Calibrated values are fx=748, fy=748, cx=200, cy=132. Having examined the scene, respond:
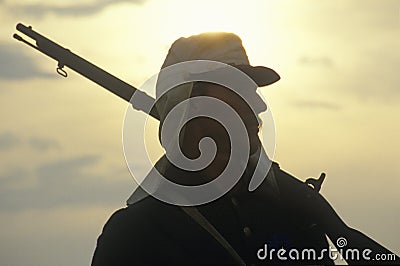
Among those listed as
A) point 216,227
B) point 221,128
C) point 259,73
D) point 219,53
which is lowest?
point 216,227

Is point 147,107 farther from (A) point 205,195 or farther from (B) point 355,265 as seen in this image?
(B) point 355,265

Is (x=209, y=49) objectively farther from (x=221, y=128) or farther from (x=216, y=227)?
(x=216, y=227)

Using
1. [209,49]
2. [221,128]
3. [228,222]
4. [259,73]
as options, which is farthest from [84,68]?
[228,222]

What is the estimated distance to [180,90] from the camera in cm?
678

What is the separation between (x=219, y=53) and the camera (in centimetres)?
709

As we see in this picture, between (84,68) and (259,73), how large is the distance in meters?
3.14

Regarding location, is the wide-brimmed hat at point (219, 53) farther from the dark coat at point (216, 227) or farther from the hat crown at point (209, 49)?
the dark coat at point (216, 227)

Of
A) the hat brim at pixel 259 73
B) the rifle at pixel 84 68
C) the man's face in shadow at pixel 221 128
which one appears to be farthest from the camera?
→ the rifle at pixel 84 68

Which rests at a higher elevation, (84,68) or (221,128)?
(84,68)

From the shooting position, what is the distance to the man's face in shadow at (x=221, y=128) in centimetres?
639

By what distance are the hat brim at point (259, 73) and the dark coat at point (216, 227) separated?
1054mm

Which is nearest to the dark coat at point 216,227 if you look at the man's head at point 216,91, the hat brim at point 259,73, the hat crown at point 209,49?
the man's head at point 216,91

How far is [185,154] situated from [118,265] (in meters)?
1.09

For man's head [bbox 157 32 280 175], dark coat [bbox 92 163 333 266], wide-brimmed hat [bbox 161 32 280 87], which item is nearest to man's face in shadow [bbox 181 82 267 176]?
man's head [bbox 157 32 280 175]
